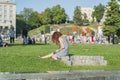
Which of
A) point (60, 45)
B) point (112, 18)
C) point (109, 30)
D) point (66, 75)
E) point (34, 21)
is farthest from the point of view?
point (34, 21)

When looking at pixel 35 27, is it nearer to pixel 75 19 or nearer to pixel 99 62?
pixel 75 19

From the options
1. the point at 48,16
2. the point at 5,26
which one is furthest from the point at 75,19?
the point at 5,26

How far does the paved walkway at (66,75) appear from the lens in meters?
7.56

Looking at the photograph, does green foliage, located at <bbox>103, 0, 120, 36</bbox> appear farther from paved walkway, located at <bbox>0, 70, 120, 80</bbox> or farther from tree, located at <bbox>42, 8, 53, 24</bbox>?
tree, located at <bbox>42, 8, 53, 24</bbox>

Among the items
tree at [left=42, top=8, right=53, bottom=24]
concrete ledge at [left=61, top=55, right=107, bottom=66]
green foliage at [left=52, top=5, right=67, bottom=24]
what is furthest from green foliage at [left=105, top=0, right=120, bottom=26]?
tree at [left=42, top=8, right=53, bottom=24]

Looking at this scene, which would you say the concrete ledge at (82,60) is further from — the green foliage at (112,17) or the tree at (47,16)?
the tree at (47,16)

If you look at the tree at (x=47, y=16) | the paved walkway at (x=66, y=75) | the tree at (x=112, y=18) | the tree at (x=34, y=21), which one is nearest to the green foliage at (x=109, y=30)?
the tree at (x=112, y=18)

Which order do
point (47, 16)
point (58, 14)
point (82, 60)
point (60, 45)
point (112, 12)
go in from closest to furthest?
point (60, 45) < point (82, 60) < point (112, 12) < point (58, 14) < point (47, 16)

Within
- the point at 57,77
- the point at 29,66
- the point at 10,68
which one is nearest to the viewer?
the point at 57,77

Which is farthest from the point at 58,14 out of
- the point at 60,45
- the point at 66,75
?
the point at 66,75

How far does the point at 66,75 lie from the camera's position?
8109mm

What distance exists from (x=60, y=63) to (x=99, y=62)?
89.1 inches

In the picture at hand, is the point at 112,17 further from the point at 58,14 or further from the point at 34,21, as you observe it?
the point at 34,21

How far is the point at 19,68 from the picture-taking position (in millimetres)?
15617
